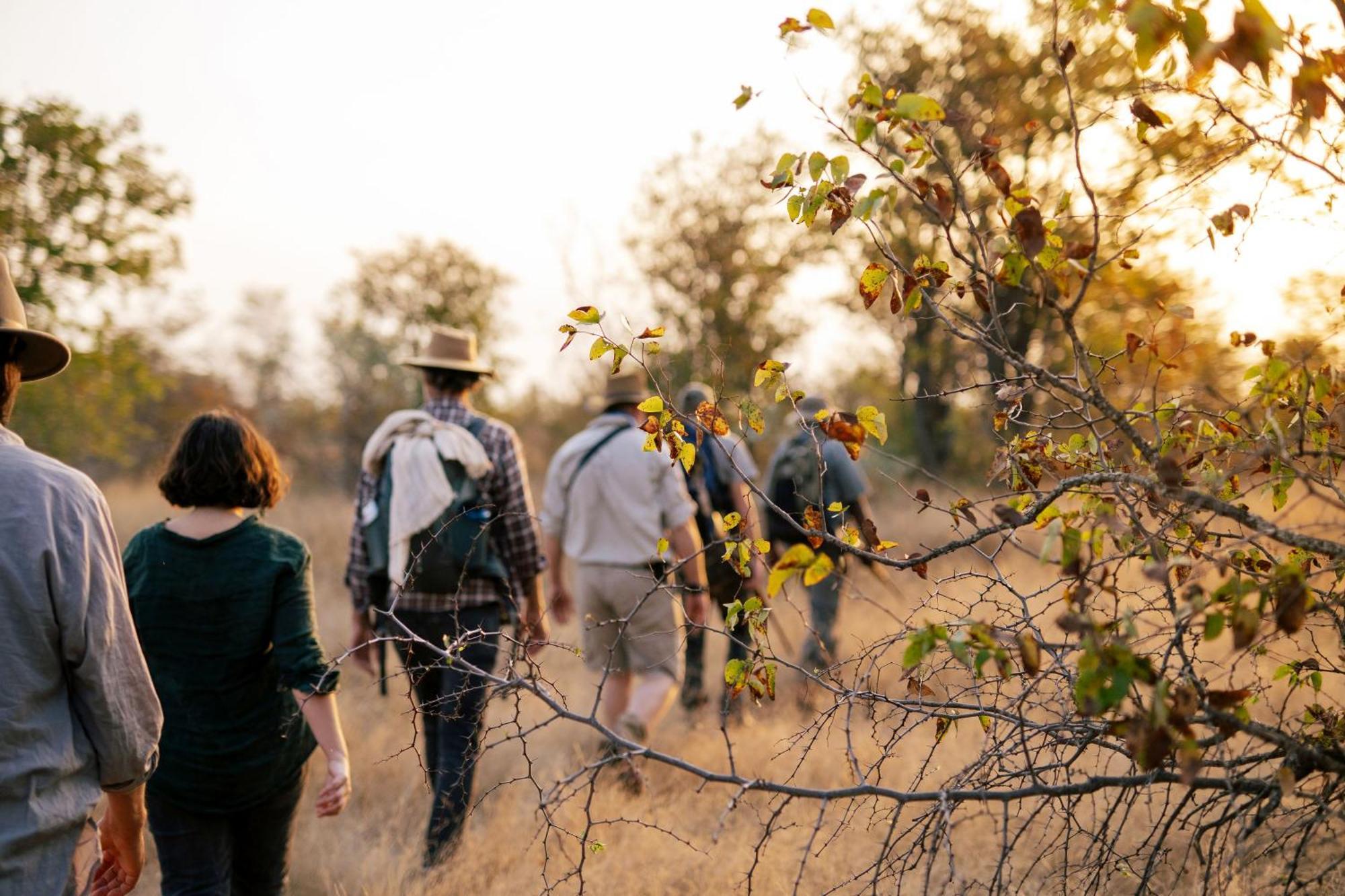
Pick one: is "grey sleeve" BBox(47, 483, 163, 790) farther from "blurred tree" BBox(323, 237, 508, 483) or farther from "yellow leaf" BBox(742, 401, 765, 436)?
"blurred tree" BBox(323, 237, 508, 483)

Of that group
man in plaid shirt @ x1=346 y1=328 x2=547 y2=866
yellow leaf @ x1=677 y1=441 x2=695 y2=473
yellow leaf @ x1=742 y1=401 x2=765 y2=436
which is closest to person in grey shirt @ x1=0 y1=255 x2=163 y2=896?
yellow leaf @ x1=677 y1=441 x2=695 y2=473

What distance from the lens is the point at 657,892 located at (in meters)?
3.32

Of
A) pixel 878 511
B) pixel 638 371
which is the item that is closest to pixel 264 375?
pixel 878 511

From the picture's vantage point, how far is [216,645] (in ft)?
8.95

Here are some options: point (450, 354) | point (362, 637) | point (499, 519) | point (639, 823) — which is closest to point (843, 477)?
point (499, 519)

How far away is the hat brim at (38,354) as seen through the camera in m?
2.16

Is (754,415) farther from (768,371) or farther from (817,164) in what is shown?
(817,164)

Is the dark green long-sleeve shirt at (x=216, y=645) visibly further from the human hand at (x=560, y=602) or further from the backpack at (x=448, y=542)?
the human hand at (x=560, y=602)

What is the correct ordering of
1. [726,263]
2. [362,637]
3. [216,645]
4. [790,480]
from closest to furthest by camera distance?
1. [216,645]
2. [362,637]
3. [790,480]
4. [726,263]

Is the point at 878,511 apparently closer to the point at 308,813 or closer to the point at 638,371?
the point at 638,371

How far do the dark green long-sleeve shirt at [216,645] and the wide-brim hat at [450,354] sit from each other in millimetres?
1751

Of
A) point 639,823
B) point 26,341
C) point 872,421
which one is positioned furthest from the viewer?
point 639,823

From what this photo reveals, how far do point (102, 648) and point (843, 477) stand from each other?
4621 millimetres

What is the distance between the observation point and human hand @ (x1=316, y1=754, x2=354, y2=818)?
2744mm
